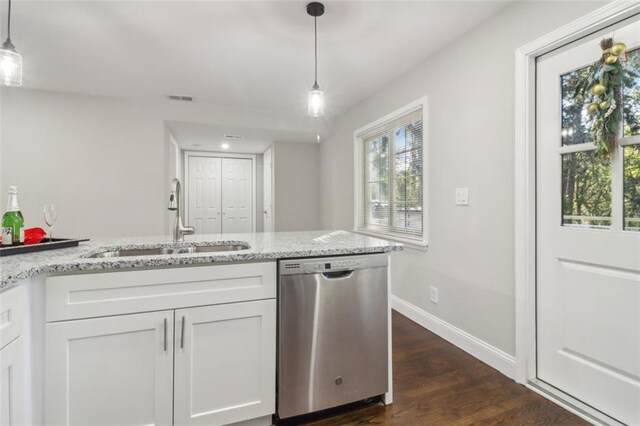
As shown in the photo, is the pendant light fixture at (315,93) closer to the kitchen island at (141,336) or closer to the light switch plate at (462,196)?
the kitchen island at (141,336)

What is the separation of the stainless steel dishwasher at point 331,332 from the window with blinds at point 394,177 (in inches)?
55.3

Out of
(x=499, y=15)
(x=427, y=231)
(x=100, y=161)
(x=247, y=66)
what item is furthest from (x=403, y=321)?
(x=100, y=161)

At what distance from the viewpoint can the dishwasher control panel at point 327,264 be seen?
4.91 feet

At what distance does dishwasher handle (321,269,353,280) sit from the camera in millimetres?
1565

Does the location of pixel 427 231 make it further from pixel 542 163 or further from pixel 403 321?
pixel 542 163

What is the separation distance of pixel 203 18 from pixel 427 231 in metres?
2.42

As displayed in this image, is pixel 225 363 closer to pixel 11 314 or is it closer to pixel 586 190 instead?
pixel 11 314

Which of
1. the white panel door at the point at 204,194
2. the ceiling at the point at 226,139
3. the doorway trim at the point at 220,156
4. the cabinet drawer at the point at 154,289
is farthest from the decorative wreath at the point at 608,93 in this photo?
the white panel door at the point at 204,194

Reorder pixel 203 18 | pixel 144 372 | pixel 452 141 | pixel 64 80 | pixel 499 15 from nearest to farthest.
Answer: pixel 144 372
pixel 499 15
pixel 203 18
pixel 452 141
pixel 64 80

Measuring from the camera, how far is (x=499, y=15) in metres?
2.05

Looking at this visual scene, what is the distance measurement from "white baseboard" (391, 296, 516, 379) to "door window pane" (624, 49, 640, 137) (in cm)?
143

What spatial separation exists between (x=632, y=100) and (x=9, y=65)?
10.0 ft

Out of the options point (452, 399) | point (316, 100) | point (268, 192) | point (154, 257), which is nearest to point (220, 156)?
point (268, 192)

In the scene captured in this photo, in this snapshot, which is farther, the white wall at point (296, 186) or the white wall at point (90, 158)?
the white wall at point (296, 186)
